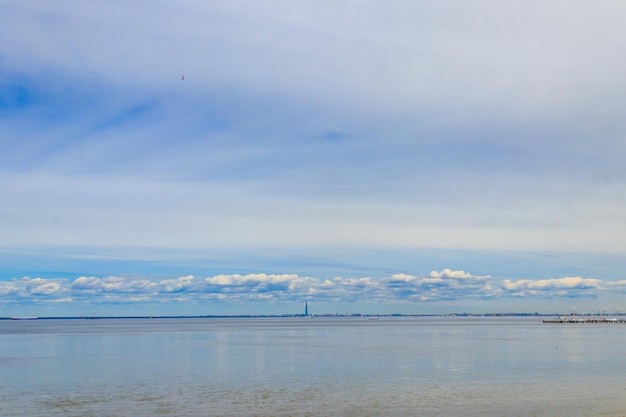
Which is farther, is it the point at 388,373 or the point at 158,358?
the point at 158,358

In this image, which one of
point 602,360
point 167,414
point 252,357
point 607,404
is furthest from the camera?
point 252,357

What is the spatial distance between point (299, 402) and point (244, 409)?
5088 millimetres

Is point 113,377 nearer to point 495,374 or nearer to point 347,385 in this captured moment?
point 347,385

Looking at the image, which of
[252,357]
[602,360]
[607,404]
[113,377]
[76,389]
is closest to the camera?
[607,404]

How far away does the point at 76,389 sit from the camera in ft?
202

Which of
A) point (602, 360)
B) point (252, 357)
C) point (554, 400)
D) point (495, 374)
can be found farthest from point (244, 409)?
point (602, 360)

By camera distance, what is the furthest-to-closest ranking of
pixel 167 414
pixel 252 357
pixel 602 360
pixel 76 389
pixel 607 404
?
pixel 252 357 < pixel 602 360 < pixel 76 389 < pixel 607 404 < pixel 167 414

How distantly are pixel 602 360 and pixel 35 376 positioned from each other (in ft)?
230

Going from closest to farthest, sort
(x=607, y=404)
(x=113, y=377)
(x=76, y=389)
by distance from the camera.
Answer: (x=607, y=404), (x=76, y=389), (x=113, y=377)

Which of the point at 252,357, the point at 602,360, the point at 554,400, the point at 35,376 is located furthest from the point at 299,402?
the point at 602,360

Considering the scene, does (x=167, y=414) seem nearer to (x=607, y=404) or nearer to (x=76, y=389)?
(x=76, y=389)

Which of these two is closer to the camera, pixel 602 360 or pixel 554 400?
pixel 554 400

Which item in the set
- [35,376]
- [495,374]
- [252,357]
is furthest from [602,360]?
[35,376]

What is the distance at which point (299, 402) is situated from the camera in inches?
2103
